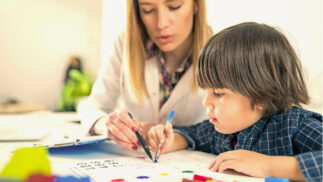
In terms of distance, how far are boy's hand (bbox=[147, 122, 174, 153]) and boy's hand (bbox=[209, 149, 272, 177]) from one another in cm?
16

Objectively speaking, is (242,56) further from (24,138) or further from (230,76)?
(24,138)

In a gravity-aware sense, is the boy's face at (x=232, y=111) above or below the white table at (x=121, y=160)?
above

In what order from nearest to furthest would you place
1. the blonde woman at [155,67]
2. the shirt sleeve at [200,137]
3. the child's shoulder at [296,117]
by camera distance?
the child's shoulder at [296,117], the shirt sleeve at [200,137], the blonde woman at [155,67]

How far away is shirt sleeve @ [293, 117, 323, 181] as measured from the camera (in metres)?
0.53

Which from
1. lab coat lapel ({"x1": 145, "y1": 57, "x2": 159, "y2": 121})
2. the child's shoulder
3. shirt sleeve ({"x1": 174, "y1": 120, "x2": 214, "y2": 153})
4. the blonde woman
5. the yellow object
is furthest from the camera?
lab coat lapel ({"x1": 145, "y1": 57, "x2": 159, "y2": 121})

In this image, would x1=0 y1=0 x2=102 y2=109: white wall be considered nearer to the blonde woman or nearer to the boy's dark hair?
the blonde woman

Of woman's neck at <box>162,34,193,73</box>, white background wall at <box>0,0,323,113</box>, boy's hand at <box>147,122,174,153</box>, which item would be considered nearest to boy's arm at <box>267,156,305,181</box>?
boy's hand at <box>147,122,174,153</box>

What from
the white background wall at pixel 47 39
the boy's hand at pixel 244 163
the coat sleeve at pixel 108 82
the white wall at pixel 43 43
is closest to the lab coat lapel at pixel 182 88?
the coat sleeve at pixel 108 82

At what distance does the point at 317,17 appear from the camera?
48.2 inches

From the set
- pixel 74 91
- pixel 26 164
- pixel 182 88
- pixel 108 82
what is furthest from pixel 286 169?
pixel 74 91

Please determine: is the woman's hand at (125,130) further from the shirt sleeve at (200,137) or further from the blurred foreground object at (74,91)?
the blurred foreground object at (74,91)

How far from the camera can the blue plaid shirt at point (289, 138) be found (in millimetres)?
541

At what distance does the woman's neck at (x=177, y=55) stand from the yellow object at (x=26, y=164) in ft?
2.55

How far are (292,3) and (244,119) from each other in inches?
32.1
